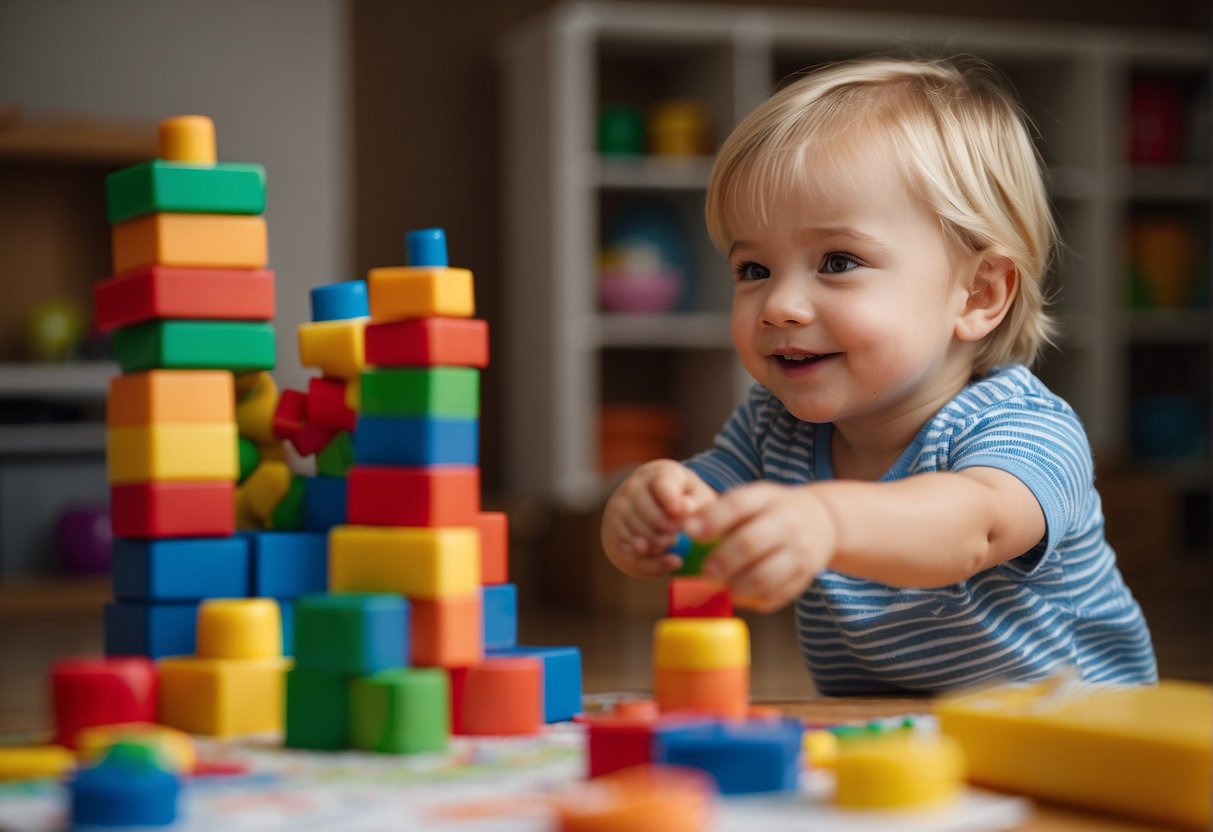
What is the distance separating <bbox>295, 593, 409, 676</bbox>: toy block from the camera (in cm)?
55

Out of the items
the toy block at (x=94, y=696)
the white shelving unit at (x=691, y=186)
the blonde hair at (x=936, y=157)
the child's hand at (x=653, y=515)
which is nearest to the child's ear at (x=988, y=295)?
the blonde hair at (x=936, y=157)

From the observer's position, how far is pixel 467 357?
0.59m

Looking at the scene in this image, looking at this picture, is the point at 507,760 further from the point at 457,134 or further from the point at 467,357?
the point at 457,134

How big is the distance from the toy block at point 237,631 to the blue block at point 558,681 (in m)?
0.09

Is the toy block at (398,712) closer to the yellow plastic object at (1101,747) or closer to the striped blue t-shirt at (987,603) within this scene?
the yellow plastic object at (1101,747)

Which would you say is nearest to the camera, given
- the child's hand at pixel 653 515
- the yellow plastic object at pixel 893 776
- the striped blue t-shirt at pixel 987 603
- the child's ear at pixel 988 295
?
the yellow plastic object at pixel 893 776

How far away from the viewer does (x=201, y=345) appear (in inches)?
25.1

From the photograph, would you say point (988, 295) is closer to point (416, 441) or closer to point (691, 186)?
point (416, 441)

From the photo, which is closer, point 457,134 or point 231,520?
point 231,520

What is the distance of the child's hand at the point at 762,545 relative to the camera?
1.75 ft

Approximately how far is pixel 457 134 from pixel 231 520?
9.81 ft

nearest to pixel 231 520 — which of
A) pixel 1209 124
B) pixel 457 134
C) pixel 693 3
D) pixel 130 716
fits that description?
pixel 130 716

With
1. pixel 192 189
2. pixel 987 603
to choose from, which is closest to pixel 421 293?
pixel 192 189

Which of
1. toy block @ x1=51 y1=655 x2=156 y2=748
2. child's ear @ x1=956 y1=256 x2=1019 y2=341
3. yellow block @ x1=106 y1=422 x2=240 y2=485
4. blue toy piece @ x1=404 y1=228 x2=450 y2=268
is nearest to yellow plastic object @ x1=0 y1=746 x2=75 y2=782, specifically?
toy block @ x1=51 y1=655 x2=156 y2=748
